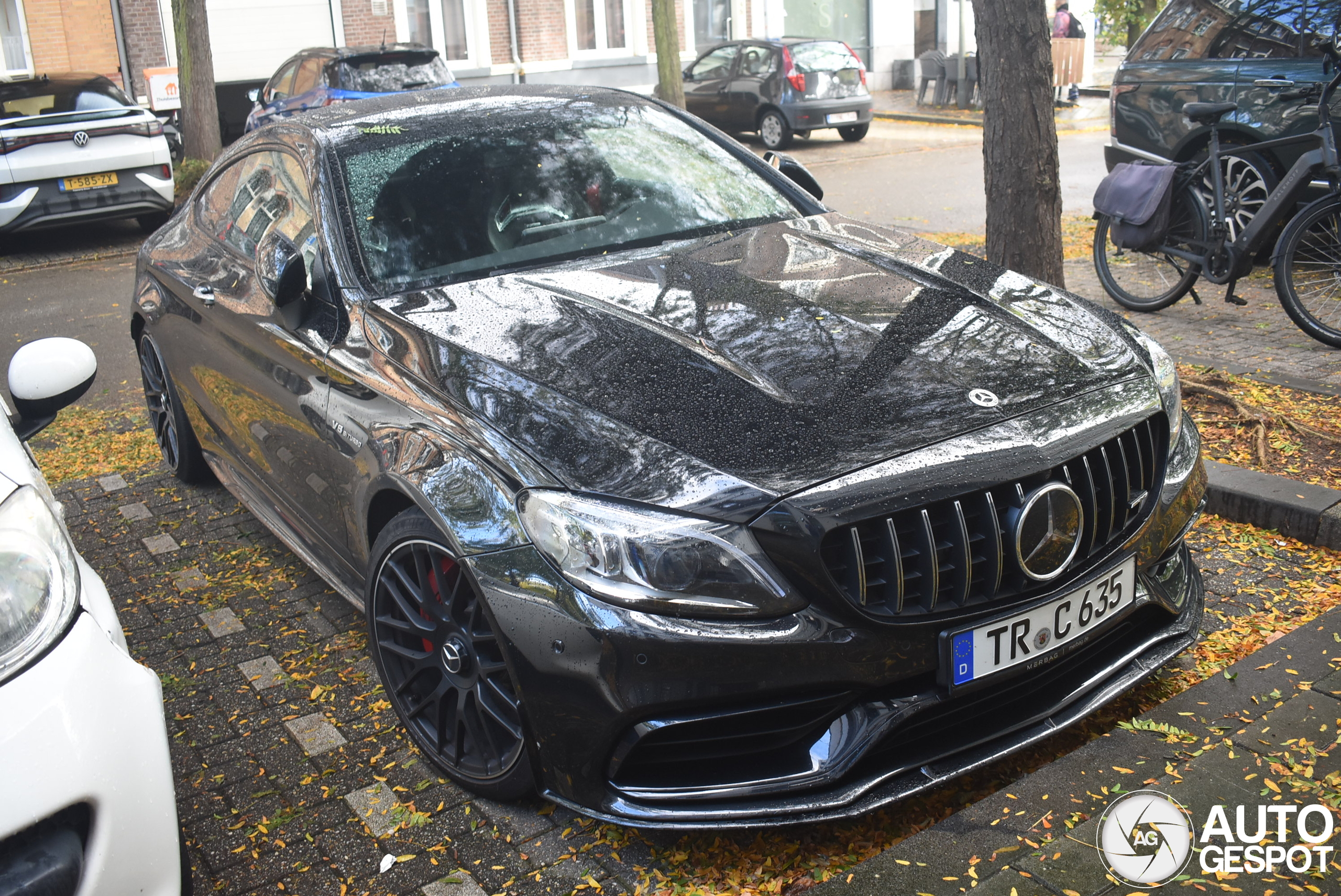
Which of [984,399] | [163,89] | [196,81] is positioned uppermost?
[163,89]

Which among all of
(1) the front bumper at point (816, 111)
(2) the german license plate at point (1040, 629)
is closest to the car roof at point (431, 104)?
(2) the german license plate at point (1040, 629)

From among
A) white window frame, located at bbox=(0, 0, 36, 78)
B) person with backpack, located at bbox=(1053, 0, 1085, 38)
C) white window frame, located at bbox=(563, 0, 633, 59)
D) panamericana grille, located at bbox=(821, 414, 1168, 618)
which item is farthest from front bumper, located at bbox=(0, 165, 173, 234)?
person with backpack, located at bbox=(1053, 0, 1085, 38)

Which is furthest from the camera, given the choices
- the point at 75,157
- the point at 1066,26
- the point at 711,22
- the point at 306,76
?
the point at 711,22

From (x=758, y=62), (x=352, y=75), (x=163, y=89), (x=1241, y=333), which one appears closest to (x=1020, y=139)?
(x=1241, y=333)

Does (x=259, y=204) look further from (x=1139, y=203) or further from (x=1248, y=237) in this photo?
(x=1248, y=237)

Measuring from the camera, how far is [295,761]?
3295 millimetres

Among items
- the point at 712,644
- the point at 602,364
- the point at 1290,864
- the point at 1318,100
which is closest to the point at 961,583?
the point at 712,644

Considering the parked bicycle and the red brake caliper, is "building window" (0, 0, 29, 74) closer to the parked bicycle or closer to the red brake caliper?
the parked bicycle

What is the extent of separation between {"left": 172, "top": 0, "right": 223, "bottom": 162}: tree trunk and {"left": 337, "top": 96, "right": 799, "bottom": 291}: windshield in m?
11.7

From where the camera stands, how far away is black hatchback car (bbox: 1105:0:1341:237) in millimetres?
7020

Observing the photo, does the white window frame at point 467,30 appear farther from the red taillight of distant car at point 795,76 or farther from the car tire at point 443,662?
the car tire at point 443,662

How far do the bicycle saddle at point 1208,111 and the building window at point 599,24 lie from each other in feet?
70.5

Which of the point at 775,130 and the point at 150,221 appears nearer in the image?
the point at 150,221

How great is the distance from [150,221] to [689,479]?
43.5 feet
